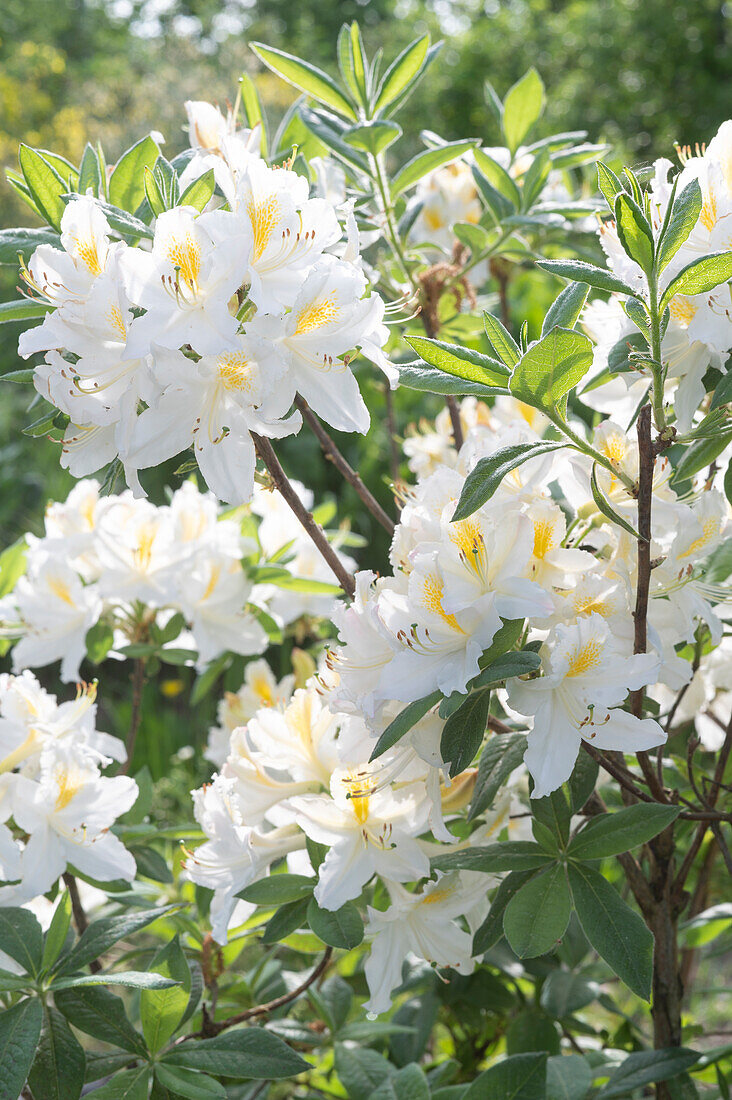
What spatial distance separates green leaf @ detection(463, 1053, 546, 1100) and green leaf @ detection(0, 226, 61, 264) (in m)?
0.86

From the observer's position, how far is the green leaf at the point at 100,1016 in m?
0.93

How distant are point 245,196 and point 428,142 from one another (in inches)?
25.4

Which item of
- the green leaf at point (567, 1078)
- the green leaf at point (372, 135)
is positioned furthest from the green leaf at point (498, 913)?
the green leaf at point (372, 135)

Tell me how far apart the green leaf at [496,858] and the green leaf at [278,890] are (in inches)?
4.9

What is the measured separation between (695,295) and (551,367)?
0.44 feet

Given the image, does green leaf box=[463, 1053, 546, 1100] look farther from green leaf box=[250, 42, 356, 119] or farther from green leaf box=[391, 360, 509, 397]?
green leaf box=[250, 42, 356, 119]

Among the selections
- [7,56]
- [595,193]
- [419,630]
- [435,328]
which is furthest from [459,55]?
[419,630]

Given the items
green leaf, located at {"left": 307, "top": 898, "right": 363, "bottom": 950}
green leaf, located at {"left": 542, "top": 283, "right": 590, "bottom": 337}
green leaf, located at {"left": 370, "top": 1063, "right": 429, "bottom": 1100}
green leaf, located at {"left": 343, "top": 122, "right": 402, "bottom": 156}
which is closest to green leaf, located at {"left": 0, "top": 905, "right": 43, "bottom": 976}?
green leaf, located at {"left": 307, "top": 898, "right": 363, "bottom": 950}

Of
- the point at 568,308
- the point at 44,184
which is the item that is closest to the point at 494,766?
the point at 568,308

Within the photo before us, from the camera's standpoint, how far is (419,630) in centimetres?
75

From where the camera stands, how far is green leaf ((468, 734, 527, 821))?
0.88 m

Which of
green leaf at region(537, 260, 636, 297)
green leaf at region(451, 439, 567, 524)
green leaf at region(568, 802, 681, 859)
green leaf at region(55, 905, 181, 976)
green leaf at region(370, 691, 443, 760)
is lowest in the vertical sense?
green leaf at region(55, 905, 181, 976)

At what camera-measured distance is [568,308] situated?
0.75 metres

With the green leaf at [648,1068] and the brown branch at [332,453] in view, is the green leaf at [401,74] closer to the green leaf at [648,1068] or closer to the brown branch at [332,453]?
the brown branch at [332,453]
